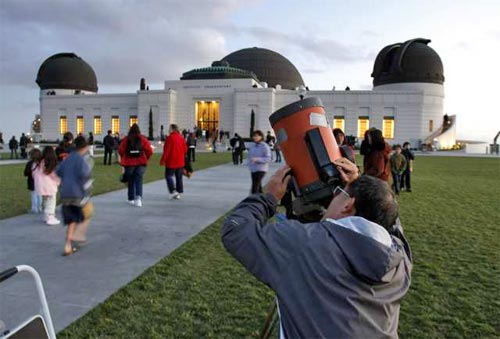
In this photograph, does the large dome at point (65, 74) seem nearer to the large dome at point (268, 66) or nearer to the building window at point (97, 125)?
the building window at point (97, 125)

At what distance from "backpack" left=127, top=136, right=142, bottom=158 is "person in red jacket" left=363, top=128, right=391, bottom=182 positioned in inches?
178

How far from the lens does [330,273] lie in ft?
4.67

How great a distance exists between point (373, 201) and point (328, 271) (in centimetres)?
42

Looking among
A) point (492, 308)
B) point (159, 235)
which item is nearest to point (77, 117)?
Answer: point (159, 235)

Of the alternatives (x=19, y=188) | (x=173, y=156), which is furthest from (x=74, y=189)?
(x=19, y=188)

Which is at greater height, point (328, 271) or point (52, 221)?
point (328, 271)

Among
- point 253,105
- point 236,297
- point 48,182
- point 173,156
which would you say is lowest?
point 236,297

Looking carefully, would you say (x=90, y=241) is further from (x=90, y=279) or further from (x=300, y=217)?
(x=300, y=217)

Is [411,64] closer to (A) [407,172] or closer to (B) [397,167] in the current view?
(A) [407,172]

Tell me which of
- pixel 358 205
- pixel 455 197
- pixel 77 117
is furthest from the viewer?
pixel 77 117

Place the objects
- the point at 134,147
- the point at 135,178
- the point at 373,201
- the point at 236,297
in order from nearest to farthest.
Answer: the point at 373,201 < the point at 236,297 < the point at 134,147 < the point at 135,178

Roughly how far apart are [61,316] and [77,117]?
178 ft

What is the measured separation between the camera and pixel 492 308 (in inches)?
153

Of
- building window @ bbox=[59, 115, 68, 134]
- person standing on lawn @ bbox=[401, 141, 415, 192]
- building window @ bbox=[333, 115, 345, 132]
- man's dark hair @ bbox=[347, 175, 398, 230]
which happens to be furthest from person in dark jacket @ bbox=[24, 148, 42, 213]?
building window @ bbox=[59, 115, 68, 134]
